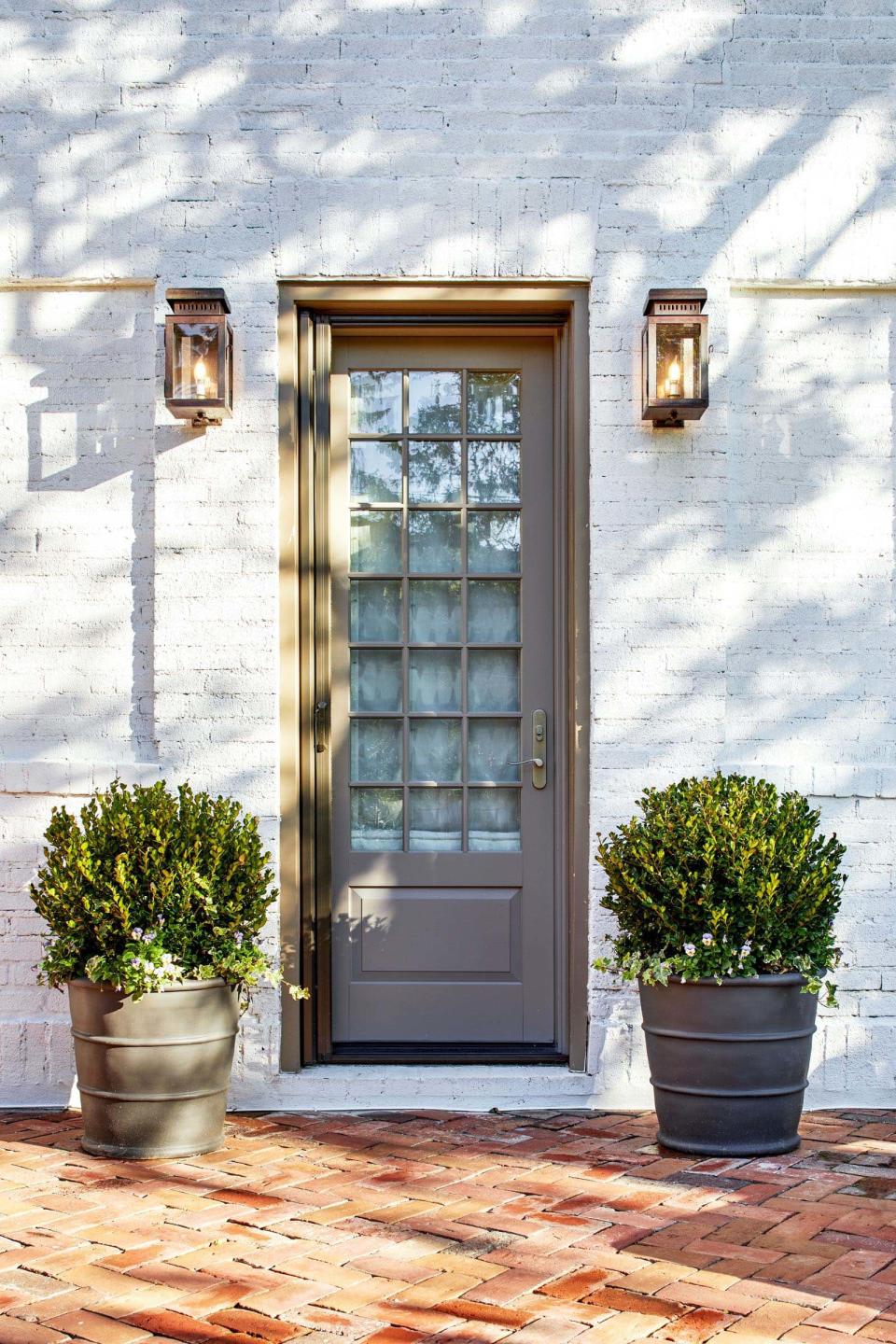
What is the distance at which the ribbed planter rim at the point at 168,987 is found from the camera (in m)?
3.89

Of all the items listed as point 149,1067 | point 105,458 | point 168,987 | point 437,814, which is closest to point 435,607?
point 437,814

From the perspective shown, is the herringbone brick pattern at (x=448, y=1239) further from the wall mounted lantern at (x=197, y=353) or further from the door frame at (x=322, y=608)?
the wall mounted lantern at (x=197, y=353)

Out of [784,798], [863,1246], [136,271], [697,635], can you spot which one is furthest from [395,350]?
[863,1246]

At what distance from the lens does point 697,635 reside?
4.65 meters

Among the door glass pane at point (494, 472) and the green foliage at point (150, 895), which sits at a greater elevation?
the door glass pane at point (494, 472)

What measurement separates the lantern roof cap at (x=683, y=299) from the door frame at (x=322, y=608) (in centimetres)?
31

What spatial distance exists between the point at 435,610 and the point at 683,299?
53.1 inches

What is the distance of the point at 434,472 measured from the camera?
16.0ft

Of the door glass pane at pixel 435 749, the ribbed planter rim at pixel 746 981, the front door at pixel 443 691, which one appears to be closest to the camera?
the ribbed planter rim at pixel 746 981

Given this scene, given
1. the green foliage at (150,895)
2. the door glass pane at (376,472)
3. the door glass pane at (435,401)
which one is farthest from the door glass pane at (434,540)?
the green foliage at (150,895)

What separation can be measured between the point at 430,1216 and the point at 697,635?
6.99 feet

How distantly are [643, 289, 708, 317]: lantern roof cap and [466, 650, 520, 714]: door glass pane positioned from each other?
128 centimetres

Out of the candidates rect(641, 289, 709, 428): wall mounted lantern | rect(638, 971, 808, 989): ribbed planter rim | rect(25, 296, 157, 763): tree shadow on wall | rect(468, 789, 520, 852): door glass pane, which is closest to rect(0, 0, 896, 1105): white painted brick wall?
rect(25, 296, 157, 763): tree shadow on wall

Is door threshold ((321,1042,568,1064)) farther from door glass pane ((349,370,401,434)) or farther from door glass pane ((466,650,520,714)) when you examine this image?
door glass pane ((349,370,401,434))
